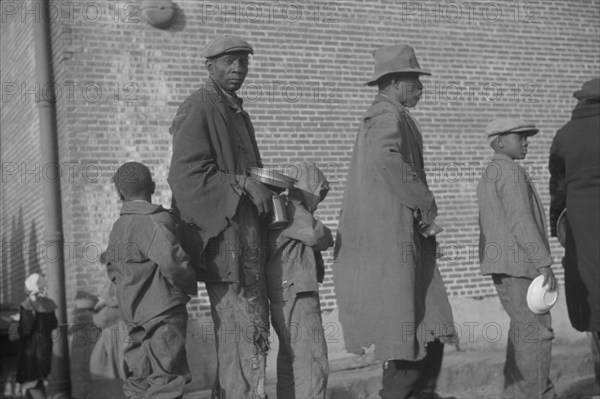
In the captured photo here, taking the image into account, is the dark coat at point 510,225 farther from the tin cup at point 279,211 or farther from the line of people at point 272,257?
the tin cup at point 279,211

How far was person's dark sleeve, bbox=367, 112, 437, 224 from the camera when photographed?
5.56 metres

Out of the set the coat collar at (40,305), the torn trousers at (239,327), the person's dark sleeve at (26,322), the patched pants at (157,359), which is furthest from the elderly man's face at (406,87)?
the person's dark sleeve at (26,322)

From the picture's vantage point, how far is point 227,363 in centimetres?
535

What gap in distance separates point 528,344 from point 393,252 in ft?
4.30

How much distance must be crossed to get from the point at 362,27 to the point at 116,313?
4.39m

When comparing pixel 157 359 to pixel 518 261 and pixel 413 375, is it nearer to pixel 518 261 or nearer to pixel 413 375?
pixel 413 375

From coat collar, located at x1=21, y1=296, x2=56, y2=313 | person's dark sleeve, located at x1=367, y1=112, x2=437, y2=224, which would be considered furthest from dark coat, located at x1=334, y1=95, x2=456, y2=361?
coat collar, located at x1=21, y1=296, x2=56, y2=313

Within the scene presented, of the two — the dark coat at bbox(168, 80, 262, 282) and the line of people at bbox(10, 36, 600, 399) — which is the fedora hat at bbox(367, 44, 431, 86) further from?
the dark coat at bbox(168, 80, 262, 282)

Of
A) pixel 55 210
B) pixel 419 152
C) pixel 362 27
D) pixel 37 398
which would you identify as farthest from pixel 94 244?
pixel 419 152

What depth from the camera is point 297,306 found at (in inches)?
225

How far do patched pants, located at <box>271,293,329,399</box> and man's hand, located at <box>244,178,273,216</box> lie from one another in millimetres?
623

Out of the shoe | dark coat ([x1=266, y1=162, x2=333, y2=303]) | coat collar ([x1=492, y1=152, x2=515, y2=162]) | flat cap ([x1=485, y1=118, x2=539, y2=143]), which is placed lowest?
the shoe

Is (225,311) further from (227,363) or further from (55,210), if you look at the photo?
(55,210)

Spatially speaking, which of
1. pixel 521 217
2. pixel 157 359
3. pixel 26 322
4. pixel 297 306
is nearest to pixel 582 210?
pixel 521 217
